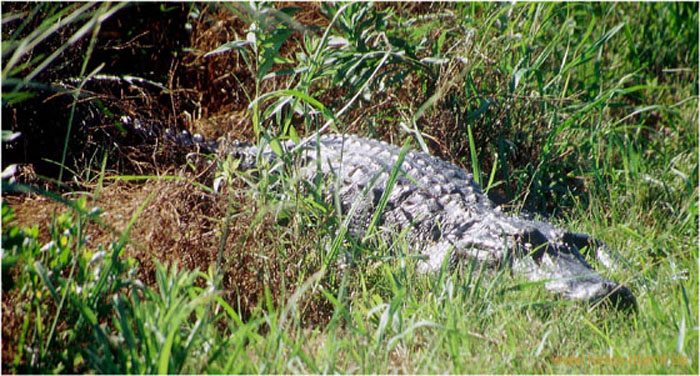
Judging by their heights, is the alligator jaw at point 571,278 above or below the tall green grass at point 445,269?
below

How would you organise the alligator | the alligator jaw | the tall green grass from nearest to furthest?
the tall green grass → the alligator jaw → the alligator

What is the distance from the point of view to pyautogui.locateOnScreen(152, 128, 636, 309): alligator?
2.46 m

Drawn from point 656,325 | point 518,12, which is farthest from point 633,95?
point 656,325

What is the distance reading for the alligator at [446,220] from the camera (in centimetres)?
246

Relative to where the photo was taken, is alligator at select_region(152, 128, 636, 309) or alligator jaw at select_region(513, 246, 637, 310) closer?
alligator jaw at select_region(513, 246, 637, 310)

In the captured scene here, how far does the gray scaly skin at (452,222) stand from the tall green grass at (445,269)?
0.29 feet

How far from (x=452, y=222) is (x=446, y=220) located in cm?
3

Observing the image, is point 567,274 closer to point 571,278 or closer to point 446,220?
point 571,278

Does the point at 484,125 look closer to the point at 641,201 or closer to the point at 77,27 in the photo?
the point at 641,201

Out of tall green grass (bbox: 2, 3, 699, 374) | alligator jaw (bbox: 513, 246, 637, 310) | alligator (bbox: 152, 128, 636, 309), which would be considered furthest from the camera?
alligator (bbox: 152, 128, 636, 309)

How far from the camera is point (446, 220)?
2916mm

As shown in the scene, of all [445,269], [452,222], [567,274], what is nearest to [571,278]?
[567,274]

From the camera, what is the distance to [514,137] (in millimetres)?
3578

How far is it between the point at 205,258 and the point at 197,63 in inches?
75.5
